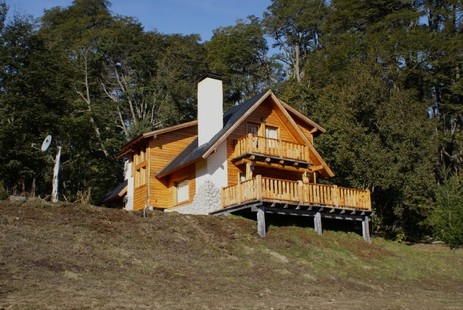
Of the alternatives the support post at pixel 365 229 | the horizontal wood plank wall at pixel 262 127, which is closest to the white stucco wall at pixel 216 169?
the horizontal wood plank wall at pixel 262 127

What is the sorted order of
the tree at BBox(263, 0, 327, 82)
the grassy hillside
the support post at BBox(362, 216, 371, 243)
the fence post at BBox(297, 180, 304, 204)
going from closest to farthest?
the grassy hillside → the fence post at BBox(297, 180, 304, 204) → the support post at BBox(362, 216, 371, 243) → the tree at BBox(263, 0, 327, 82)

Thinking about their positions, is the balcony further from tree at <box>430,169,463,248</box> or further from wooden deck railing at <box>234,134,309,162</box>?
tree at <box>430,169,463,248</box>

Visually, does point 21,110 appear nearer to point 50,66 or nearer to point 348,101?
point 50,66

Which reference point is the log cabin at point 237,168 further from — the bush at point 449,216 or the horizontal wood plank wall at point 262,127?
the bush at point 449,216

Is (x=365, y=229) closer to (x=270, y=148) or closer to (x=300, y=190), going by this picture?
(x=300, y=190)

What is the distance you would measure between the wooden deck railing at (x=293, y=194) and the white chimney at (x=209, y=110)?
3.61 metres

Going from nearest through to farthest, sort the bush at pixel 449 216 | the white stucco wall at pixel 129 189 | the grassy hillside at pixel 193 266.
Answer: the grassy hillside at pixel 193 266
the bush at pixel 449 216
the white stucco wall at pixel 129 189

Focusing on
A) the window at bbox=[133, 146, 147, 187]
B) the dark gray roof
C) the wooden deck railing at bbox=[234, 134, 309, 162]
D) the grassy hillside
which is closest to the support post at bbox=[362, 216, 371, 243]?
the grassy hillside

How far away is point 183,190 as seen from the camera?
29.3 metres

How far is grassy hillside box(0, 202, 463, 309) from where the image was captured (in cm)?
1316

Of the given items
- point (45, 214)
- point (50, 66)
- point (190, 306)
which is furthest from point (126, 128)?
point (190, 306)

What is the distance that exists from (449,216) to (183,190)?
44.6 ft

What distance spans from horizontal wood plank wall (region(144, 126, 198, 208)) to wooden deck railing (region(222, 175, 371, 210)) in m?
5.39

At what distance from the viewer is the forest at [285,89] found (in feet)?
103
